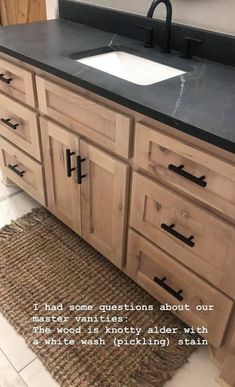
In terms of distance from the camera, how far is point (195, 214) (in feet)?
3.21

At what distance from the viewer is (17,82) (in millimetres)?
1424

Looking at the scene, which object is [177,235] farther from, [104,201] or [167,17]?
[167,17]

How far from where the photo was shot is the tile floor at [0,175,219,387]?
1.15 meters

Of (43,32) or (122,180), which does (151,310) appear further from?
(43,32)

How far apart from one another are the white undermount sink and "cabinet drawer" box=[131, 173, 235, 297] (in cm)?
49

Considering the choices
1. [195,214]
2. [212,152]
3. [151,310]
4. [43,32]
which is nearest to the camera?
[212,152]

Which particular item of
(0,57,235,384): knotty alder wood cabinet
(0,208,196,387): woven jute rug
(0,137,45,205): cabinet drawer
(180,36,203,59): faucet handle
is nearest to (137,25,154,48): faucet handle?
(180,36,203,59): faucet handle

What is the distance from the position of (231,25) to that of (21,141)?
99cm

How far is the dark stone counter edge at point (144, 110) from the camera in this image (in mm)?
817

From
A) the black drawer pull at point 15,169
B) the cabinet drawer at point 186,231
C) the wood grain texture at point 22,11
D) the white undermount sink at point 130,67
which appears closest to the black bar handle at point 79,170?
the cabinet drawer at point 186,231

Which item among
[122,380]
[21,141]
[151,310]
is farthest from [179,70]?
[122,380]

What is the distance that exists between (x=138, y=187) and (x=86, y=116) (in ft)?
1.00

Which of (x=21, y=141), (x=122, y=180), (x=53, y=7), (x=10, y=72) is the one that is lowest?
(x=21, y=141)

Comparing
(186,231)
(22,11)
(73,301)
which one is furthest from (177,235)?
(22,11)
